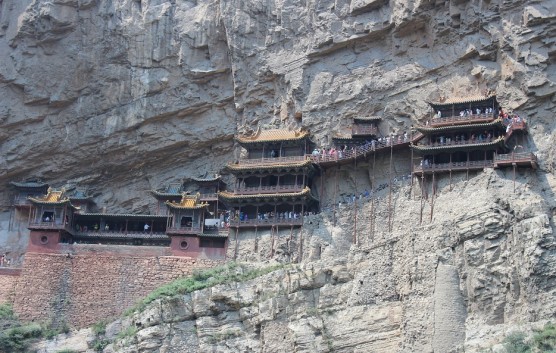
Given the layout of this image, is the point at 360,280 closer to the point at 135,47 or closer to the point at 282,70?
the point at 282,70

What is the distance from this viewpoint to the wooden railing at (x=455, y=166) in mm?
47781

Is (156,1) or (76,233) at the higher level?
(156,1)

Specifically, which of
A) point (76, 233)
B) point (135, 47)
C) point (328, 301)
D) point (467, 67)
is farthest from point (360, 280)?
point (135, 47)

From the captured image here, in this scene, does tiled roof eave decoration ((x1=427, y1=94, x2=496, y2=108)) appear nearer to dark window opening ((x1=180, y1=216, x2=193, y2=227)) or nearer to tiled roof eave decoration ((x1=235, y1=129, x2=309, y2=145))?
tiled roof eave decoration ((x1=235, y1=129, x2=309, y2=145))

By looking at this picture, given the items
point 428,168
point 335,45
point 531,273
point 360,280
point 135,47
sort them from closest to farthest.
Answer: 1. point 531,273
2. point 360,280
3. point 428,168
4. point 335,45
5. point 135,47

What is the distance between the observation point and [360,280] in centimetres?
4247

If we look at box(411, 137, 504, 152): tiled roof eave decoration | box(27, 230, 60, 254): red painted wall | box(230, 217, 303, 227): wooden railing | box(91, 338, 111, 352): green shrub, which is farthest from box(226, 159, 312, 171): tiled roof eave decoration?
box(91, 338, 111, 352): green shrub

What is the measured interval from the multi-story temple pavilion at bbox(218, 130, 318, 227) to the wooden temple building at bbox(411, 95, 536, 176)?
617cm

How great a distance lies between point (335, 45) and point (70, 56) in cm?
1511

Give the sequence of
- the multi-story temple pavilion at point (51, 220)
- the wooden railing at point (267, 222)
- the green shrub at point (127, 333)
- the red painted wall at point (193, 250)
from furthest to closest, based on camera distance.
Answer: the multi-story temple pavilion at point (51, 220) → the red painted wall at point (193, 250) → the wooden railing at point (267, 222) → the green shrub at point (127, 333)

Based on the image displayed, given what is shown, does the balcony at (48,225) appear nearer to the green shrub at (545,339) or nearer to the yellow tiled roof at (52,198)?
the yellow tiled roof at (52,198)

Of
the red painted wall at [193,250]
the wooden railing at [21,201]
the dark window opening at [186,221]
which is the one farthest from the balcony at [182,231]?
the wooden railing at [21,201]

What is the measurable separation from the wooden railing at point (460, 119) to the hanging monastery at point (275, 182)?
0.15 ft

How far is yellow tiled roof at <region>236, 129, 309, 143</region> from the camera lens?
5397cm
